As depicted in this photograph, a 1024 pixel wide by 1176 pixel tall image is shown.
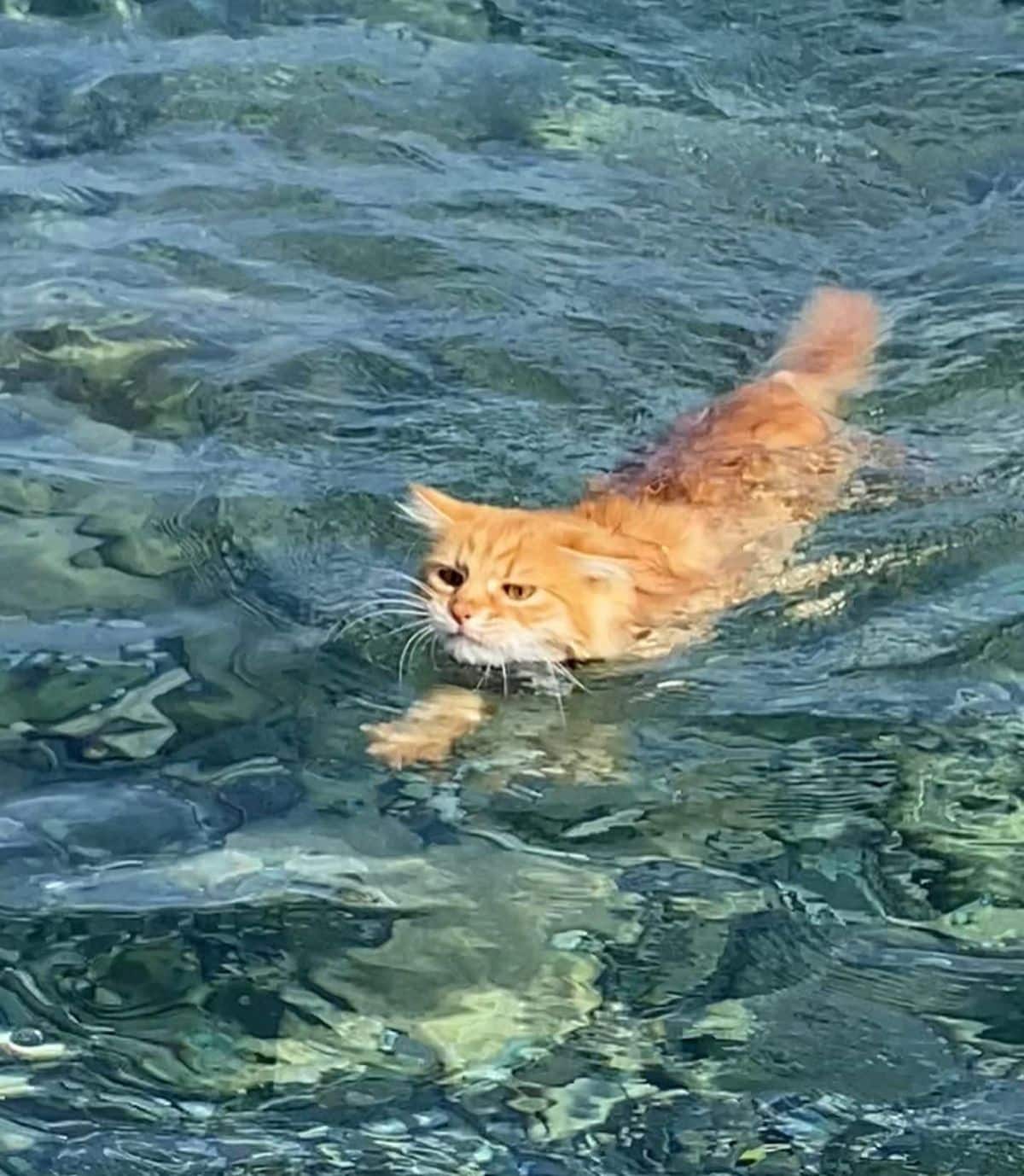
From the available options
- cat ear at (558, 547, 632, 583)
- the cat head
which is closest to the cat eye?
the cat head

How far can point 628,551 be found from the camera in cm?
481

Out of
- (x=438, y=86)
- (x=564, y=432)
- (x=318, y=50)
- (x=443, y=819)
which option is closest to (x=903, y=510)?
(x=564, y=432)

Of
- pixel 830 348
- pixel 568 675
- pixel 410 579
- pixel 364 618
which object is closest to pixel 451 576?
pixel 410 579

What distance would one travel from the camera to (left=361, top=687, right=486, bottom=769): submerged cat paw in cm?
440

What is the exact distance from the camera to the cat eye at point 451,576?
479cm

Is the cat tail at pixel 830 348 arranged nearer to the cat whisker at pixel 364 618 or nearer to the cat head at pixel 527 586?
the cat head at pixel 527 586

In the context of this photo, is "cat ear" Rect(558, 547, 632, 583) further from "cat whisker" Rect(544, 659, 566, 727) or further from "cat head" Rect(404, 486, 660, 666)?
"cat whisker" Rect(544, 659, 566, 727)

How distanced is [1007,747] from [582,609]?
3.29 feet

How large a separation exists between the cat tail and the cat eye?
122 centimetres

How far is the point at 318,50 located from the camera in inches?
326

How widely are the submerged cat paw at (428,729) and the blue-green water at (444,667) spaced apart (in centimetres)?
5

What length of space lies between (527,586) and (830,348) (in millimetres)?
1470

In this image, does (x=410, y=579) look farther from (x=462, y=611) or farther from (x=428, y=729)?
(x=428, y=729)

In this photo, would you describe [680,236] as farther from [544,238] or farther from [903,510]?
[903,510]
